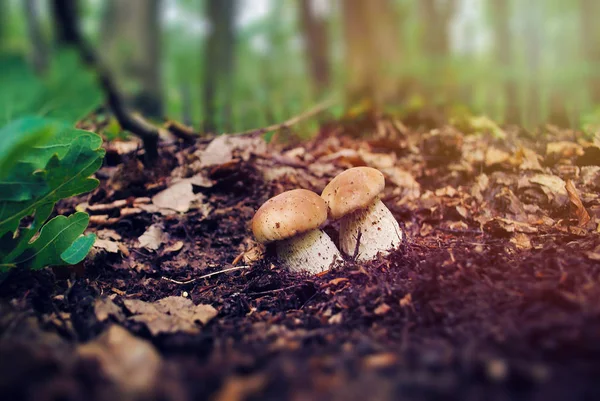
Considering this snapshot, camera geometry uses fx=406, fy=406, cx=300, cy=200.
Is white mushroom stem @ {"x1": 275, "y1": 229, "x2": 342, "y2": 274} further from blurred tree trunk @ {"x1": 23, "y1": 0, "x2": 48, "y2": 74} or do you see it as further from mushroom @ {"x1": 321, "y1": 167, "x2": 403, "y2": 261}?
blurred tree trunk @ {"x1": 23, "y1": 0, "x2": 48, "y2": 74}

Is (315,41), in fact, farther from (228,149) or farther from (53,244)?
(53,244)

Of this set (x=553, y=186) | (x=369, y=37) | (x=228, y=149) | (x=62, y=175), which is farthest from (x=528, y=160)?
(x=369, y=37)

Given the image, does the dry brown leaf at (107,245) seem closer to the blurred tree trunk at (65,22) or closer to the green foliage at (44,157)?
the green foliage at (44,157)

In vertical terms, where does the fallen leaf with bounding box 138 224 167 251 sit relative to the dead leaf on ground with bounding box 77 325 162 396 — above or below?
below

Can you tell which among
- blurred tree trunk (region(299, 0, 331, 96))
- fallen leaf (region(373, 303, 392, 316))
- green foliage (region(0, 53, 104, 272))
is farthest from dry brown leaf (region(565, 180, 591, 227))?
blurred tree trunk (region(299, 0, 331, 96))

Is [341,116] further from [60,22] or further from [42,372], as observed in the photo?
[42,372]

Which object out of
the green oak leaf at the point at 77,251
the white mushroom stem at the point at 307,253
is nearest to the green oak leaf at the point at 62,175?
the green oak leaf at the point at 77,251

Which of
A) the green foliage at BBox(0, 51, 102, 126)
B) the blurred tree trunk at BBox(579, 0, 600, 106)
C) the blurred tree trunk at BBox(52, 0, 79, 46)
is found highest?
the blurred tree trunk at BBox(52, 0, 79, 46)
